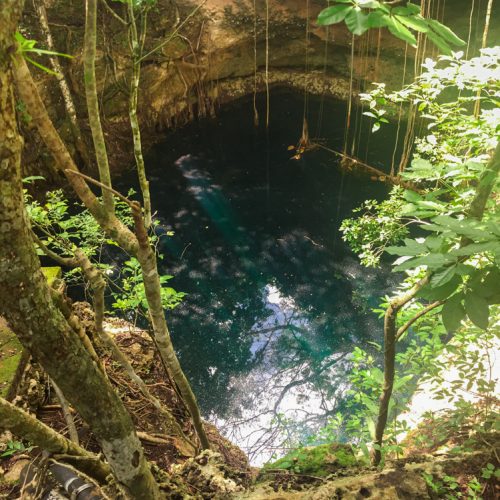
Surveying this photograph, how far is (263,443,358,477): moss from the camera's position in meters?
2.28

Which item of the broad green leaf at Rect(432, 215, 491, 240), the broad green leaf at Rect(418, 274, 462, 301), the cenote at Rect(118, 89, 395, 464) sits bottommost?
the cenote at Rect(118, 89, 395, 464)

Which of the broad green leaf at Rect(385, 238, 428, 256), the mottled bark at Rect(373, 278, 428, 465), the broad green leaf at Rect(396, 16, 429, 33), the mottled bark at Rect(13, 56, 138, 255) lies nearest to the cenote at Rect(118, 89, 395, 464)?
the mottled bark at Rect(373, 278, 428, 465)

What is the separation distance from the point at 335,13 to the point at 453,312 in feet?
2.97

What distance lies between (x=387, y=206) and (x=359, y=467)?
77.8 inches

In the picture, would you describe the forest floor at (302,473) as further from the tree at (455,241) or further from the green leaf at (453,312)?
the green leaf at (453,312)

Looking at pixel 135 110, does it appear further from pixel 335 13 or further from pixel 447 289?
pixel 447 289

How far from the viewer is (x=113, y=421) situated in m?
1.31

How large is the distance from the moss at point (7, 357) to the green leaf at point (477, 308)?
269 centimetres

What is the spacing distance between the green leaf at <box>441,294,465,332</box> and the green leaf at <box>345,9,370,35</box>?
81cm

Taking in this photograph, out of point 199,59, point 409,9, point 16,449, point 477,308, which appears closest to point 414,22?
point 409,9

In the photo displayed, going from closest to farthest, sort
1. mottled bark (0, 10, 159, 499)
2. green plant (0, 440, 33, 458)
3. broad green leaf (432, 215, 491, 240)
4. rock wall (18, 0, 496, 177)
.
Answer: mottled bark (0, 10, 159, 499)
broad green leaf (432, 215, 491, 240)
green plant (0, 440, 33, 458)
rock wall (18, 0, 496, 177)

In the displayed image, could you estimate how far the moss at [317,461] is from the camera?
2281 millimetres

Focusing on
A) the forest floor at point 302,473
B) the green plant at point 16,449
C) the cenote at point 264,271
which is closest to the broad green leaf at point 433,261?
the forest floor at point 302,473

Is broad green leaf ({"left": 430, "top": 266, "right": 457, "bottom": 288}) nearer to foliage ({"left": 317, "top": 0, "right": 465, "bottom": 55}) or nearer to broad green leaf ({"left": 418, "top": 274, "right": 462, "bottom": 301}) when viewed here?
broad green leaf ({"left": 418, "top": 274, "right": 462, "bottom": 301})
